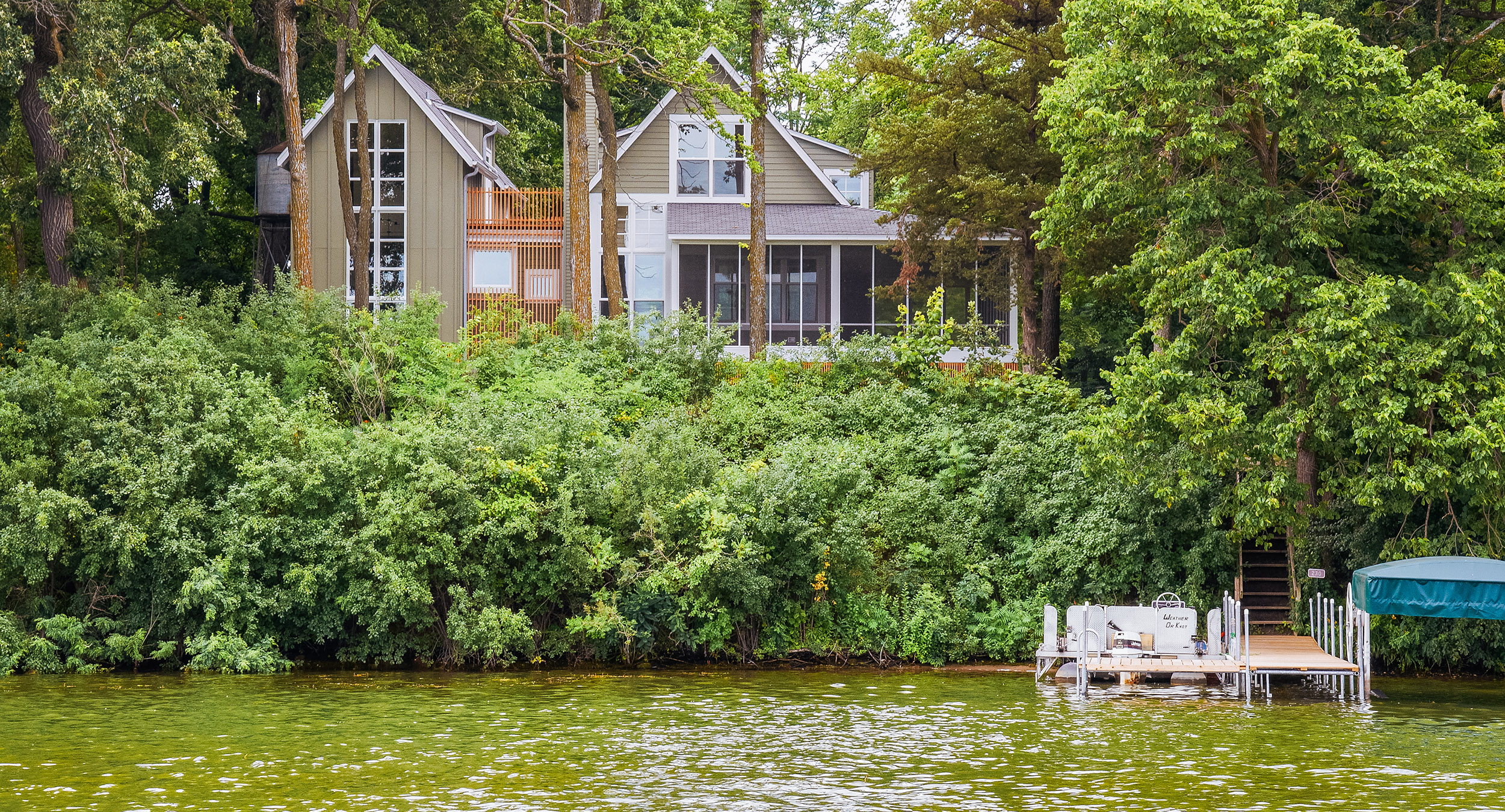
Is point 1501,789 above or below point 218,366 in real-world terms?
below

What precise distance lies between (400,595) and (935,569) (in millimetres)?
9228

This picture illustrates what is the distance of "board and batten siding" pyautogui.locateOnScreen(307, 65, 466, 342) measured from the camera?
39.7 m

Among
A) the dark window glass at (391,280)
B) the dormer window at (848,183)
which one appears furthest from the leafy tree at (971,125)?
the dark window glass at (391,280)

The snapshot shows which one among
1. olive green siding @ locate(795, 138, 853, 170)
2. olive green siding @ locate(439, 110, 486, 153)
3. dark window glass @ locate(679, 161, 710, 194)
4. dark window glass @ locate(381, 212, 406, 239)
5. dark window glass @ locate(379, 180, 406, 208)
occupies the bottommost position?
dark window glass @ locate(381, 212, 406, 239)

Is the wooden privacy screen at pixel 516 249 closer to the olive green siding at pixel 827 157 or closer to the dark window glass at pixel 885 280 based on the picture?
the dark window glass at pixel 885 280

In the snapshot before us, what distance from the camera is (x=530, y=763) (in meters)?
15.0

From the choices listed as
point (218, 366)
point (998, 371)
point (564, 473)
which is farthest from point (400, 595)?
point (998, 371)

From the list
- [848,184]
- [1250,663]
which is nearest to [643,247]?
[848,184]

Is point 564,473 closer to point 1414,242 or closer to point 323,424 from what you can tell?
point 323,424

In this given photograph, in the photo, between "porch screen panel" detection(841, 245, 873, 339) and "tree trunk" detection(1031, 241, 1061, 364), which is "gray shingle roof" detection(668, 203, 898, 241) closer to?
"porch screen panel" detection(841, 245, 873, 339)

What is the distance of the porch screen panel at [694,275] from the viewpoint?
1493 inches

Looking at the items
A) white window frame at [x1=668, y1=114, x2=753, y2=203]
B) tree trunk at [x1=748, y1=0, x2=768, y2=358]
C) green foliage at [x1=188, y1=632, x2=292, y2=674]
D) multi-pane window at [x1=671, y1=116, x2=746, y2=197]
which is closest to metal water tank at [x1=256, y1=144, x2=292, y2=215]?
white window frame at [x1=668, y1=114, x2=753, y2=203]

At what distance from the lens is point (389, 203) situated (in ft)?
132

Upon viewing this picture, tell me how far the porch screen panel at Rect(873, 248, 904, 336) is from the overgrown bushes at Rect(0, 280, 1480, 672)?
11.5 m
